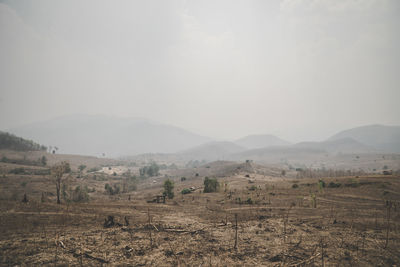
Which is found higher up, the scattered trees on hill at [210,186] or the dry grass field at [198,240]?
the dry grass field at [198,240]

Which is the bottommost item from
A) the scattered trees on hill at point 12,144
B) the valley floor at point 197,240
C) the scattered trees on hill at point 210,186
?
the scattered trees on hill at point 210,186

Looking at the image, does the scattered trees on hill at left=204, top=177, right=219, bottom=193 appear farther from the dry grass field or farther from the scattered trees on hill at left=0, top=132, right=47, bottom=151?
the scattered trees on hill at left=0, top=132, right=47, bottom=151

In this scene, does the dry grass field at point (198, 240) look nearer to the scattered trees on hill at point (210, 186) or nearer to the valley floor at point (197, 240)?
the valley floor at point (197, 240)

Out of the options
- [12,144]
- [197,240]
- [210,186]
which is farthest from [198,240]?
[12,144]

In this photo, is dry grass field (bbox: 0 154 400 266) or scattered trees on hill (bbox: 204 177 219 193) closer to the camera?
dry grass field (bbox: 0 154 400 266)

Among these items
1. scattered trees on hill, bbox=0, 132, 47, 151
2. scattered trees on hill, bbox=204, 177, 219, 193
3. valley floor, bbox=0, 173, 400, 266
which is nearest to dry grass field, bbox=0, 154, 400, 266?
valley floor, bbox=0, 173, 400, 266

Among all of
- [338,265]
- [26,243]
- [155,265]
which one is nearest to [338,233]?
[338,265]

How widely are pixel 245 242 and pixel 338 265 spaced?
4.53 meters

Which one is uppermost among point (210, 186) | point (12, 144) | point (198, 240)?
point (12, 144)

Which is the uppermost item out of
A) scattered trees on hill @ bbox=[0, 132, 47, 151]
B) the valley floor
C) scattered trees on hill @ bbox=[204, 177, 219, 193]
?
scattered trees on hill @ bbox=[0, 132, 47, 151]

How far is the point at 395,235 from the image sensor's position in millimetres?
11539

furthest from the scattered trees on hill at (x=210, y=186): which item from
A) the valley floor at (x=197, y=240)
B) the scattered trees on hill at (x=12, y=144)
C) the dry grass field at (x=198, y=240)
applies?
the scattered trees on hill at (x=12, y=144)

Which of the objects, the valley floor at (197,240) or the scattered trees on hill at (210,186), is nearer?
the valley floor at (197,240)

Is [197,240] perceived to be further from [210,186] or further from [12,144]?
[12,144]
